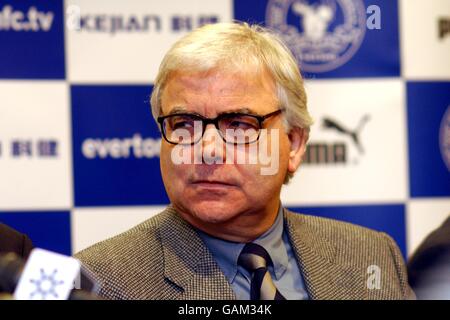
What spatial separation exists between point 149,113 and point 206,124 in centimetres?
73

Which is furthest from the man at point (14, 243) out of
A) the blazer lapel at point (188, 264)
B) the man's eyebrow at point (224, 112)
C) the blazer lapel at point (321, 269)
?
the blazer lapel at point (321, 269)

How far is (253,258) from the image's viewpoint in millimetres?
1265

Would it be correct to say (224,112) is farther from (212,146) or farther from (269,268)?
(269,268)

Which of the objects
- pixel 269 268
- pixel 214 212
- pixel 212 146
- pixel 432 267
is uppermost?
pixel 212 146

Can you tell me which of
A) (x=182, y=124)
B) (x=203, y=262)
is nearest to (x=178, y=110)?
(x=182, y=124)

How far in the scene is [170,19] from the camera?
1928 millimetres

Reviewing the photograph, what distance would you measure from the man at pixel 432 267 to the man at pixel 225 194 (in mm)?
213

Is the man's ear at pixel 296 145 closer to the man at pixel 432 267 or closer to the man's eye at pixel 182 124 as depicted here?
the man's eye at pixel 182 124

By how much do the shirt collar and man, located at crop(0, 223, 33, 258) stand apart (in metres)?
0.31

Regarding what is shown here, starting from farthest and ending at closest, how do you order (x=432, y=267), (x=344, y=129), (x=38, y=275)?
1. (x=344, y=129)
2. (x=432, y=267)
3. (x=38, y=275)

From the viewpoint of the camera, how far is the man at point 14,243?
1.25m

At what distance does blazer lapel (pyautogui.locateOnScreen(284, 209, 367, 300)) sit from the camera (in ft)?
4.19
